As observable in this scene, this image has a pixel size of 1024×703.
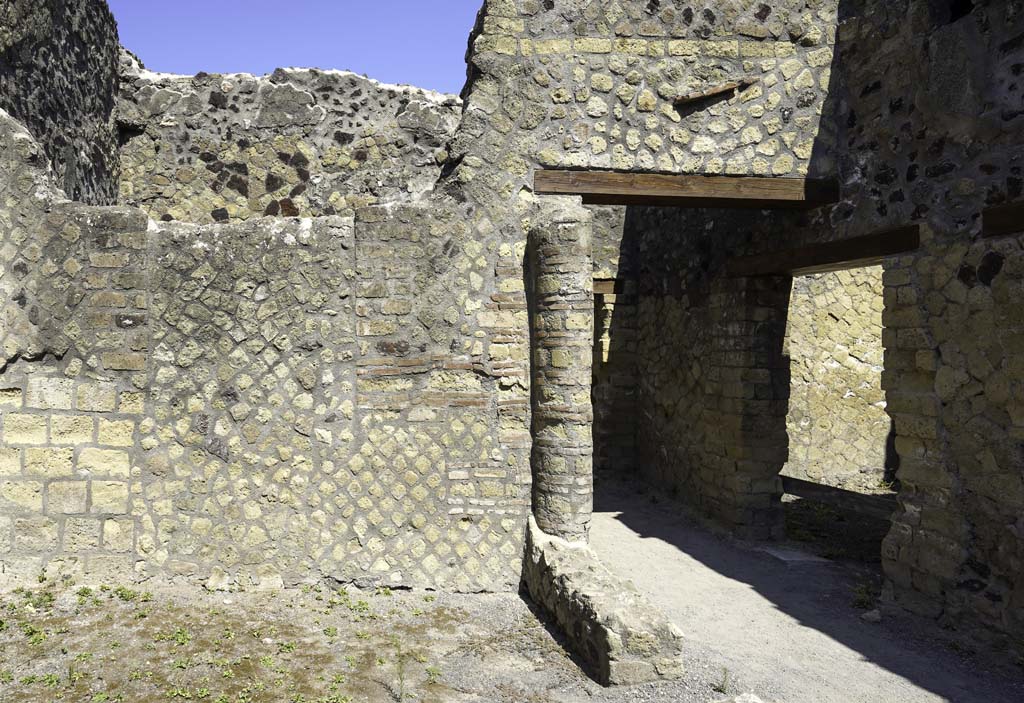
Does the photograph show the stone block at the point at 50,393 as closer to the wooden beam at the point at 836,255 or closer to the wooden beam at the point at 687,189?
the wooden beam at the point at 687,189

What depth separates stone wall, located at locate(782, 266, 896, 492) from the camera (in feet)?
31.7

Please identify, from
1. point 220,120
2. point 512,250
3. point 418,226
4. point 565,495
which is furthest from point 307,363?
point 220,120

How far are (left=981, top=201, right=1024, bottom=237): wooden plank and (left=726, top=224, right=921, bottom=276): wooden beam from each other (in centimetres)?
52

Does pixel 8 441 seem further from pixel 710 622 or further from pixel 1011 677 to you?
pixel 1011 677

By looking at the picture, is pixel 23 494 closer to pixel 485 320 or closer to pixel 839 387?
pixel 485 320

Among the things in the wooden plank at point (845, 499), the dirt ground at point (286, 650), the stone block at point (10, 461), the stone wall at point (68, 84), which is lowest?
the dirt ground at point (286, 650)

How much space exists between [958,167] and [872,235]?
74 centimetres

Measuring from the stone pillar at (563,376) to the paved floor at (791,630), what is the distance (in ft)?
2.03

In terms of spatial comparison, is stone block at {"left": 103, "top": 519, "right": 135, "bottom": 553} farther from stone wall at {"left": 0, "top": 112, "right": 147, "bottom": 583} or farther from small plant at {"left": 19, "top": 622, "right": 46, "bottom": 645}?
small plant at {"left": 19, "top": 622, "right": 46, "bottom": 645}

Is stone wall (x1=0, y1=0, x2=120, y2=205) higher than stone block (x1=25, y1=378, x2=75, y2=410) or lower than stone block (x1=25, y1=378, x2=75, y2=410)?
higher

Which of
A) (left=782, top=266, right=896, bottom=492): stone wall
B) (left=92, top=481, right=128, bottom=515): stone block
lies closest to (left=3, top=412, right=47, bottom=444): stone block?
(left=92, top=481, right=128, bottom=515): stone block

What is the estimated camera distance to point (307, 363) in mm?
4891

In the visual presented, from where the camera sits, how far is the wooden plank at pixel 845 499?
24.1 ft

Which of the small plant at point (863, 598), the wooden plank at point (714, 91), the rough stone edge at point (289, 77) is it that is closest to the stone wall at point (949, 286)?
the small plant at point (863, 598)
